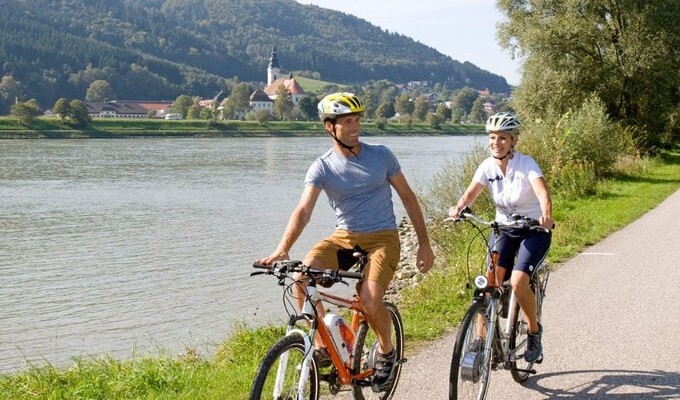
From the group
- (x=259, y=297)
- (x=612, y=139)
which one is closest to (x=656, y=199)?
(x=612, y=139)

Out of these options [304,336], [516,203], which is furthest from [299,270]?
[516,203]

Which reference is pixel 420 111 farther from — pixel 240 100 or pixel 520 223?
pixel 520 223

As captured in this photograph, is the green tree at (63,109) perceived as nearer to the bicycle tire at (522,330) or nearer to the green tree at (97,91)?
the green tree at (97,91)

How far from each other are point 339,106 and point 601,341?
3339 mm

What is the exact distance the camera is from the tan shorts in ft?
14.2

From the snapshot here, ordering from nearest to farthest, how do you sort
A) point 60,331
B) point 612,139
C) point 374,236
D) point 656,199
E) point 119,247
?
point 374,236 < point 60,331 < point 656,199 < point 119,247 < point 612,139

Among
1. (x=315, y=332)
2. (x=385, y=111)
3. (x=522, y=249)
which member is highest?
(x=385, y=111)

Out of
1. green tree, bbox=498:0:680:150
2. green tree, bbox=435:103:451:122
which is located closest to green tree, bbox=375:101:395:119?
green tree, bbox=435:103:451:122

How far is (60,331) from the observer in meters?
11.9

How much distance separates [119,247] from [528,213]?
16.4m

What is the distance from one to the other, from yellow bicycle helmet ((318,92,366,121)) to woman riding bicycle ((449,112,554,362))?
1114mm

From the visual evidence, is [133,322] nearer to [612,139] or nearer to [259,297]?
[259,297]

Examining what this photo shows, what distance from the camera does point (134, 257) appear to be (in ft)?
60.9

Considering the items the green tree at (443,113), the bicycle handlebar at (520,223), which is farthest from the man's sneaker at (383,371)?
the green tree at (443,113)
